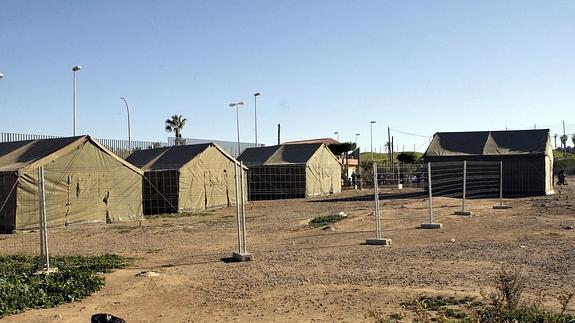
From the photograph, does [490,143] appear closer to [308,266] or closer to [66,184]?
Result: [66,184]

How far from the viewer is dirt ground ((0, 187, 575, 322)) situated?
790cm

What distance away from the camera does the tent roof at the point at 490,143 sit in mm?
34625

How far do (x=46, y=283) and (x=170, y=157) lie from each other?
860 inches

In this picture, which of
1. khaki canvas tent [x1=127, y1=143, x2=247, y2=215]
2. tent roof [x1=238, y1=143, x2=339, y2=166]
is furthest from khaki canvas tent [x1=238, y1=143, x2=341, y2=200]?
khaki canvas tent [x1=127, y1=143, x2=247, y2=215]

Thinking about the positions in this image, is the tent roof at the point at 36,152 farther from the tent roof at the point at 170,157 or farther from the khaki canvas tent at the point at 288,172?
the khaki canvas tent at the point at 288,172

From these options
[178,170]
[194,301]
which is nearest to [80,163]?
[178,170]

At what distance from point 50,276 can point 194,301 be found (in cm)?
278

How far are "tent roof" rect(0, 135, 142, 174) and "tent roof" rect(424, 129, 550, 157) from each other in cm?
2160

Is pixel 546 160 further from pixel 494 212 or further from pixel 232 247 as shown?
pixel 232 247

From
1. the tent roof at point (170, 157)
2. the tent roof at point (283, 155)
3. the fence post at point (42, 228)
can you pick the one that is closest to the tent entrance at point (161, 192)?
the tent roof at point (170, 157)

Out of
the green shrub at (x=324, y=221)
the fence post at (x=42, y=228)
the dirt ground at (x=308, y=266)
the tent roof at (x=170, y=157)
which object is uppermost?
the tent roof at (x=170, y=157)

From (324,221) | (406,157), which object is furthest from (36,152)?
(406,157)

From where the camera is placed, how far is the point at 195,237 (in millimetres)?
17047

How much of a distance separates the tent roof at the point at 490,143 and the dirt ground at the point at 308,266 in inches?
635
